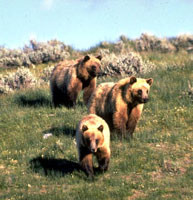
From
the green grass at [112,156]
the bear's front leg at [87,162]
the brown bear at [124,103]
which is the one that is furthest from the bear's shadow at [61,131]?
the bear's front leg at [87,162]

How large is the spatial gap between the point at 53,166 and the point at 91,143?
1.85 metres

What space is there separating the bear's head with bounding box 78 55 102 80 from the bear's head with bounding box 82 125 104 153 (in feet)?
18.0

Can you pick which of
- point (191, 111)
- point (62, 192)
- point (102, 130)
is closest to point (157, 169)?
point (102, 130)

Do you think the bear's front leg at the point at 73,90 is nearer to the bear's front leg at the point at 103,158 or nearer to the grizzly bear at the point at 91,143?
the grizzly bear at the point at 91,143

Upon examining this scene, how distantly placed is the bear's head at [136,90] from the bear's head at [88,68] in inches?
129

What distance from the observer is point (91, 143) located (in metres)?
8.09

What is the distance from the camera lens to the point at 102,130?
27.7 ft

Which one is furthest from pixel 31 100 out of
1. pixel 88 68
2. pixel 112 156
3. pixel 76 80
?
pixel 112 156

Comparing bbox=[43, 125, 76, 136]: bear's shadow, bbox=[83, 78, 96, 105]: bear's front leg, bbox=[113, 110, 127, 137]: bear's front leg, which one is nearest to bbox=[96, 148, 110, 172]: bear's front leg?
bbox=[113, 110, 127, 137]: bear's front leg

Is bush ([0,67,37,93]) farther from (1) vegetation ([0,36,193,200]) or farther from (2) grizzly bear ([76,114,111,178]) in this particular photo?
(2) grizzly bear ([76,114,111,178])

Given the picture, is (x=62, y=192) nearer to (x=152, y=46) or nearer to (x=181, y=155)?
(x=181, y=155)

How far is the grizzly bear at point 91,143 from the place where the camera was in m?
8.20

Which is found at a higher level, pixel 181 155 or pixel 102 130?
pixel 102 130

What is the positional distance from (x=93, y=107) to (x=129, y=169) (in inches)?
93.5
